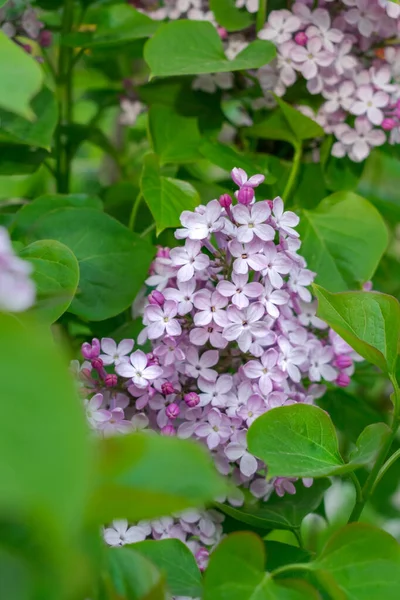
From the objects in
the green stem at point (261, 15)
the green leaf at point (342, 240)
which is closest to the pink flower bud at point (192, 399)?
the green leaf at point (342, 240)

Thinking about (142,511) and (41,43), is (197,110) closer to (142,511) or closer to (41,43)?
(41,43)

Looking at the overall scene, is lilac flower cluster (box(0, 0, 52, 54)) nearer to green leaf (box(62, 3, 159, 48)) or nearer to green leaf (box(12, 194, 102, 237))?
green leaf (box(62, 3, 159, 48))

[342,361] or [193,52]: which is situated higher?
[193,52]

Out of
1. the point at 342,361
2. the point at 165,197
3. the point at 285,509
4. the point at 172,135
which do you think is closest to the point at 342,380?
the point at 342,361

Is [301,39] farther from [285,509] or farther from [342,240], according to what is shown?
[285,509]

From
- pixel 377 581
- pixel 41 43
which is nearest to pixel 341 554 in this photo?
pixel 377 581

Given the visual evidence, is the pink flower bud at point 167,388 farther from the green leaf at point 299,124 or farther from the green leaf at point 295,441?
the green leaf at point 299,124
